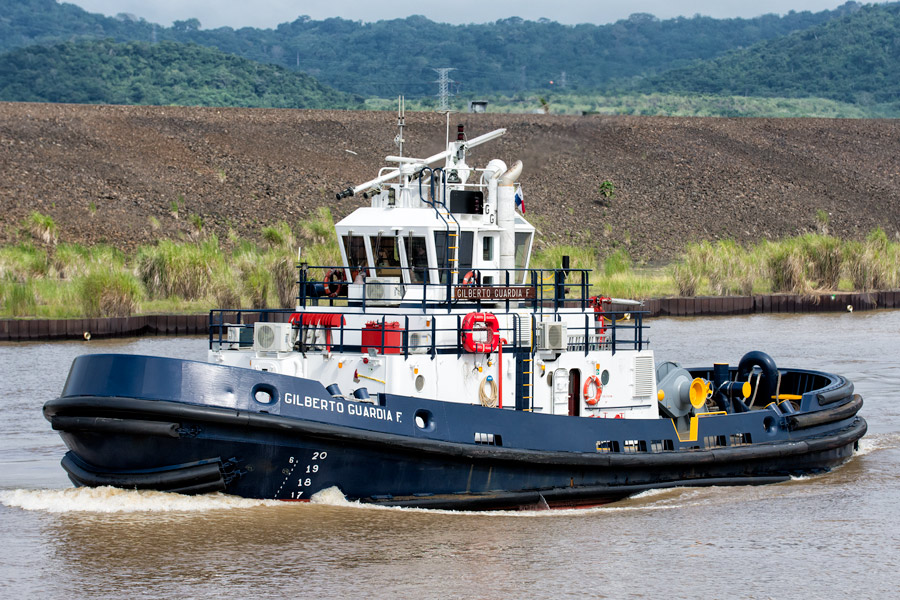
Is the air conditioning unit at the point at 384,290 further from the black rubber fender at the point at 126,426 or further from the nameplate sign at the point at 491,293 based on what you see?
the black rubber fender at the point at 126,426

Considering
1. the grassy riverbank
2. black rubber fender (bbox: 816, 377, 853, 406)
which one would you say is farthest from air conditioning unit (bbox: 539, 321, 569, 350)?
the grassy riverbank

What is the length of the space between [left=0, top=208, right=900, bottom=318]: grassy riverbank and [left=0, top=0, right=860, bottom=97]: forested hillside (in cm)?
2505

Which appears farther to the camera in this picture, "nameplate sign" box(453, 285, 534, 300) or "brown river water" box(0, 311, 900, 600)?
"nameplate sign" box(453, 285, 534, 300)

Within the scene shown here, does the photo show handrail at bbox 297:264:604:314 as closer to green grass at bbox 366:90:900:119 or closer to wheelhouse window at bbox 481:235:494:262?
wheelhouse window at bbox 481:235:494:262

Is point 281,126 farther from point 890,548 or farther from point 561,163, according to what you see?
point 890,548

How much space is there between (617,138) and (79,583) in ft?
185

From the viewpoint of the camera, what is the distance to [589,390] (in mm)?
14695

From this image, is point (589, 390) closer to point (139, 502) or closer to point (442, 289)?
point (442, 289)

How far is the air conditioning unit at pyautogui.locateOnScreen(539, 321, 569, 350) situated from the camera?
46.5 feet

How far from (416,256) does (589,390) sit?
8.94 ft

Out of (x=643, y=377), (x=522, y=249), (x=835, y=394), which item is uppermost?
(x=522, y=249)

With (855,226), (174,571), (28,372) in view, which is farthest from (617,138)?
(174,571)

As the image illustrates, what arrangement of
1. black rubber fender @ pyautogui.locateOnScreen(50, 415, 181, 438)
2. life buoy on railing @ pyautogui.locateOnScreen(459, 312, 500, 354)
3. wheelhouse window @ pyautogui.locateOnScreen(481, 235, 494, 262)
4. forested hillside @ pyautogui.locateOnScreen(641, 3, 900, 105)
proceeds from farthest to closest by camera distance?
forested hillside @ pyautogui.locateOnScreen(641, 3, 900, 105) < wheelhouse window @ pyautogui.locateOnScreen(481, 235, 494, 262) < life buoy on railing @ pyautogui.locateOnScreen(459, 312, 500, 354) < black rubber fender @ pyautogui.locateOnScreen(50, 415, 181, 438)

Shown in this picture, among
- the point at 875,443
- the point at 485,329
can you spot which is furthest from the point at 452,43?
the point at 485,329
